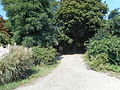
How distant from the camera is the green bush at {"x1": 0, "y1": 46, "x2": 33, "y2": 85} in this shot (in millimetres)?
6614

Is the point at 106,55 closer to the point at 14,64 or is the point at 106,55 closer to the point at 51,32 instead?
the point at 51,32

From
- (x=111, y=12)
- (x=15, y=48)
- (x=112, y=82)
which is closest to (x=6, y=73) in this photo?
(x=15, y=48)

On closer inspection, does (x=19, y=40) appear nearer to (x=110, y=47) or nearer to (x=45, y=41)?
(x=45, y=41)

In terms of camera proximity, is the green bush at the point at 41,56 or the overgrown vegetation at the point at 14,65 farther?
the green bush at the point at 41,56

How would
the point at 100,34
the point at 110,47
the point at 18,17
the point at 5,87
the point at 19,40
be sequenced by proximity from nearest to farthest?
the point at 5,87
the point at 110,47
the point at 18,17
the point at 19,40
the point at 100,34

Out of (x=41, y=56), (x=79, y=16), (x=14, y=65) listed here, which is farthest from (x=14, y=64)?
(x=79, y=16)

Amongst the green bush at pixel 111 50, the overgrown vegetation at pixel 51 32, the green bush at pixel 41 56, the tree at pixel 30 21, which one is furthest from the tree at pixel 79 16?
the green bush at pixel 41 56

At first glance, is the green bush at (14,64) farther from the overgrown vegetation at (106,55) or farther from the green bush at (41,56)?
the overgrown vegetation at (106,55)

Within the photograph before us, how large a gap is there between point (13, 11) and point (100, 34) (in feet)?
29.3

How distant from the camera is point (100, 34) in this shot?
15.7m

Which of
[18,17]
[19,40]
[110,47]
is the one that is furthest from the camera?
[19,40]

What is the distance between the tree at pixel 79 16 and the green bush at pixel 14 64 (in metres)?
10.4

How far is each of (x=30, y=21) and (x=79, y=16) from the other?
23.2 ft

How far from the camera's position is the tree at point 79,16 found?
17078 mm
